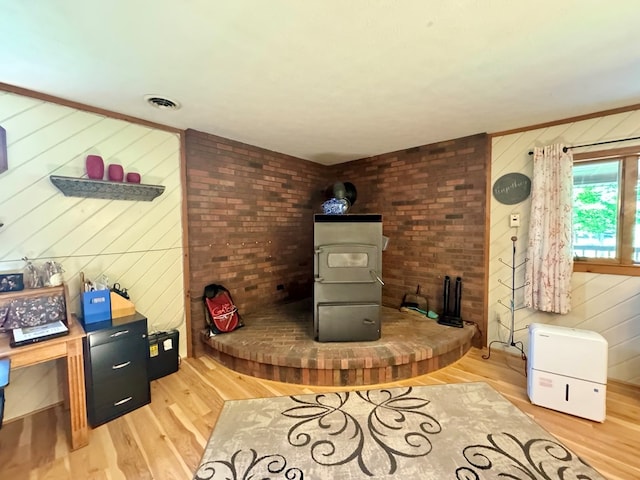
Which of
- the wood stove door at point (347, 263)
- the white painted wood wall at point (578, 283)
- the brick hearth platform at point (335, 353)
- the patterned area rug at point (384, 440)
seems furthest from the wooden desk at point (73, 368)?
the white painted wood wall at point (578, 283)

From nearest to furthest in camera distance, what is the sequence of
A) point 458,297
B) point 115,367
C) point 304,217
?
1. point 115,367
2. point 458,297
3. point 304,217

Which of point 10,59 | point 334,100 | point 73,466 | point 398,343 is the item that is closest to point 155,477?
point 73,466

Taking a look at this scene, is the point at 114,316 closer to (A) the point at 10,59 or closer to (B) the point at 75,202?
(B) the point at 75,202

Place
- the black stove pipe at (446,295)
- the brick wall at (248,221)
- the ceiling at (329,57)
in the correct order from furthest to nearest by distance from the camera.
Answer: the black stove pipe at (446,295) → the brick wall at (248,221) → the ceiling at (329,57)

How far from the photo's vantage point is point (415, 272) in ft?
11.9

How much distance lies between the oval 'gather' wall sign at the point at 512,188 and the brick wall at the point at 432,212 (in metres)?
0.15

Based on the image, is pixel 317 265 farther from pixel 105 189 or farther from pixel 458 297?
pixel 105 189

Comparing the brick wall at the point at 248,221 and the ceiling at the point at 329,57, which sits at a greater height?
the ceiling at the point at 329,57

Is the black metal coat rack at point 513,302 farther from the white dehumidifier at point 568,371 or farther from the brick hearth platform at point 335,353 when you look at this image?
the white dehumidifier at point 568,371

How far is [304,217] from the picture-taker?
164 inches

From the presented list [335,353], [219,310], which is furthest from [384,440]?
[219,310]

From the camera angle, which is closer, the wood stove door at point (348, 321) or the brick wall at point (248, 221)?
the wood stove door at point (348, 321)

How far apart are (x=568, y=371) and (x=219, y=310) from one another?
3.08 metres

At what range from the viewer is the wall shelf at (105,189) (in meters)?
2.07
